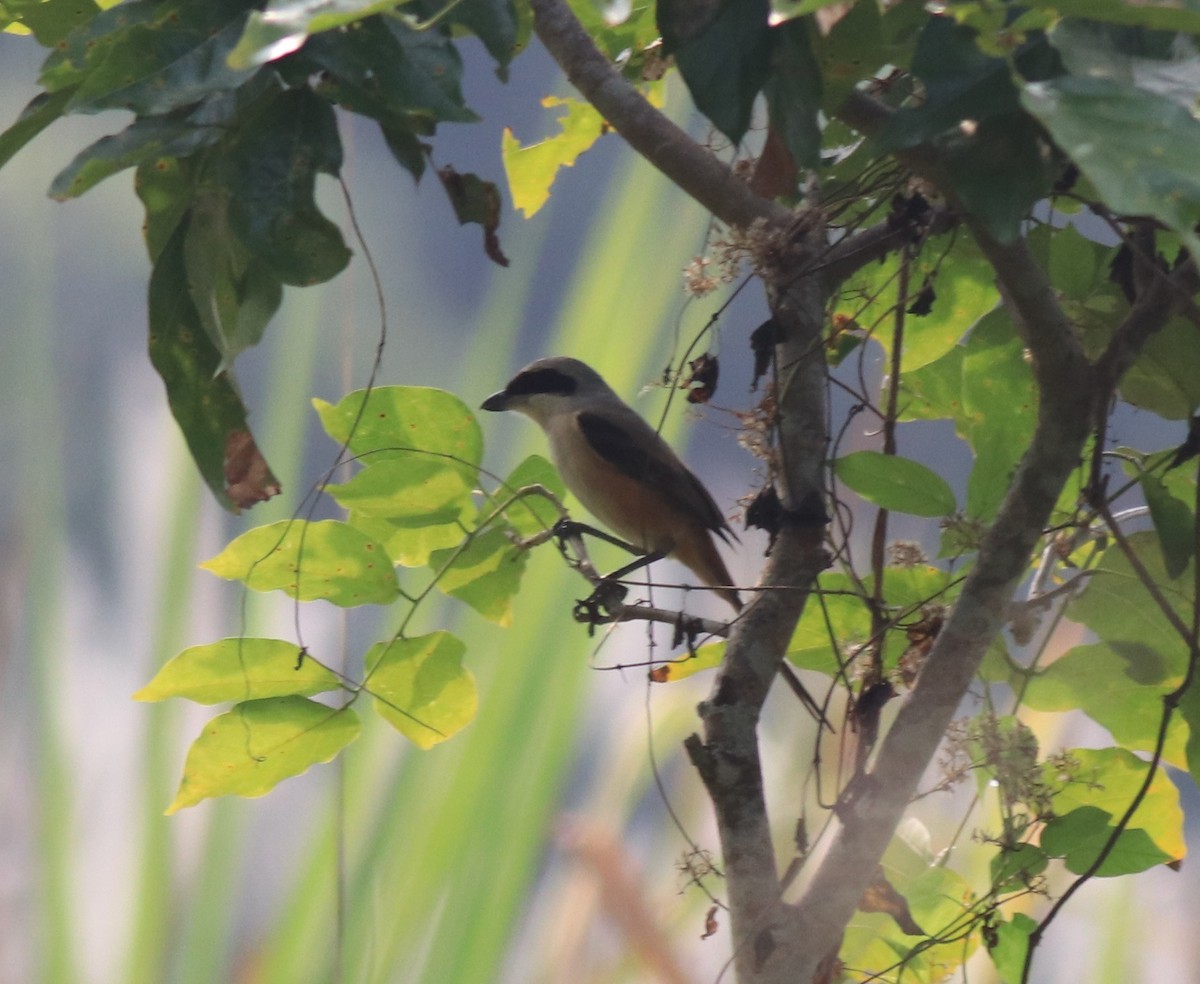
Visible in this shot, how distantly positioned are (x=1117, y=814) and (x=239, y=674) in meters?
0.85

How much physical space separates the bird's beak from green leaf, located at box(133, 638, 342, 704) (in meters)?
1.22

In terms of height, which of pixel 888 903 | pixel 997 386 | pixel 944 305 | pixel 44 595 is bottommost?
pixel 888 903

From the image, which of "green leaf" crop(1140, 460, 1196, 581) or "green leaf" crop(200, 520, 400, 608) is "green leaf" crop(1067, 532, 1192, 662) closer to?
"green leaf" crop(1140, 460, 1196, 581)

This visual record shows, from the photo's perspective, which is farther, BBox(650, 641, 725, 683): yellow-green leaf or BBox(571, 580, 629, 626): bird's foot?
BBox(571, 580, 629, 626): bird's foot

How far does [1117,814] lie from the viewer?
49.4 inches

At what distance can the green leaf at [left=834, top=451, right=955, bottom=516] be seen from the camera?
118 centimetres

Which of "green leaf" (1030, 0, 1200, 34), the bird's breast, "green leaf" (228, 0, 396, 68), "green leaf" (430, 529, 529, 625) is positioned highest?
the bird's breast

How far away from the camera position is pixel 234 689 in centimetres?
121

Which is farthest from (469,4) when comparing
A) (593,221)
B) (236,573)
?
(593,221)

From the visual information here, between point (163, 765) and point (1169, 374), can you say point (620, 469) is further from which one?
point (1169, 374)

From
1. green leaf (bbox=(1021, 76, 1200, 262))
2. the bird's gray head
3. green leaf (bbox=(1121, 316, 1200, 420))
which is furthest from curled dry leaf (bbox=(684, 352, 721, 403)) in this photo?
the bird's gray head

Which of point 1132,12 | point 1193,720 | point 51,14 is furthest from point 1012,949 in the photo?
point 51,14

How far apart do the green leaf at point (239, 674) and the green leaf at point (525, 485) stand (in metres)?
0.27

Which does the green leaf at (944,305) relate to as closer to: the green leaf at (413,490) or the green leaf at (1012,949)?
the green leaf at (413,490)
